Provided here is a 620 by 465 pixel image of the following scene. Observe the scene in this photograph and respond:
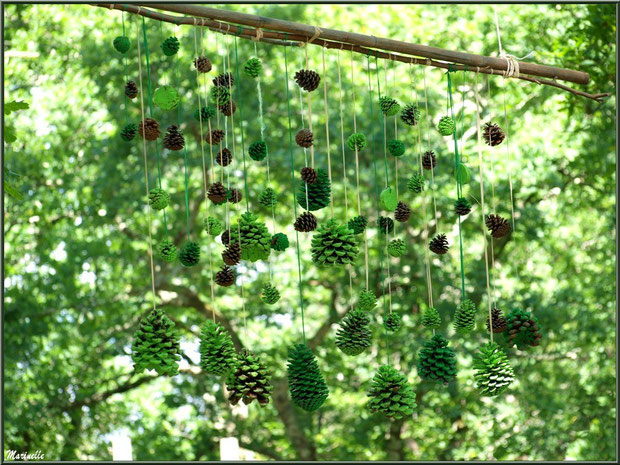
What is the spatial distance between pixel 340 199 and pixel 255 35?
3285 mm

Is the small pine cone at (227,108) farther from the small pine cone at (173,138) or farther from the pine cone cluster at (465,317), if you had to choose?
the pine cone cluster at (465,317)

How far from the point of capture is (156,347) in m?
1.30

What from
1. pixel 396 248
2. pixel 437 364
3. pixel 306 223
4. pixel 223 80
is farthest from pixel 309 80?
pixel 437 364

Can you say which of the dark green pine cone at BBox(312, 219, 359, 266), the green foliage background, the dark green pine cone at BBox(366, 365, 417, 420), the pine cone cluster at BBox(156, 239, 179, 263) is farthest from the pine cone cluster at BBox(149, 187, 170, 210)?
the green foliage background

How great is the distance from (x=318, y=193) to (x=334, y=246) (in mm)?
133

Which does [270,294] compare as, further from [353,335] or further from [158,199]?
[158,199]

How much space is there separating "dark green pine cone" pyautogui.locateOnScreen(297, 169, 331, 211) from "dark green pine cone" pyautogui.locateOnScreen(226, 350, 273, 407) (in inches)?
11.8

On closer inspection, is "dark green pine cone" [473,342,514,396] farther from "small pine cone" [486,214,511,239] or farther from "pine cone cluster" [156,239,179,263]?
"pine cone cluster" [156,239,179,263]

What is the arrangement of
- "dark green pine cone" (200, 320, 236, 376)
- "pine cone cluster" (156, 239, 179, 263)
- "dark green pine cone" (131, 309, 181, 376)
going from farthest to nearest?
1. "pine cone cluster" (156, 239, 179, 263)
2. "dark green pine cone" (200, 320, 236, 376)
3. "dark green pine cone" (131, 309, 181, 376)

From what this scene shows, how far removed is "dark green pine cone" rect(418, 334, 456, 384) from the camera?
1.53 m

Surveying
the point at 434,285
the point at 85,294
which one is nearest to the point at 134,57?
the point at 85,294

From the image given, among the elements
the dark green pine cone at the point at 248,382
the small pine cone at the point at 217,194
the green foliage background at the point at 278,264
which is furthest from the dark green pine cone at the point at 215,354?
the green foliage background at the point at 278,264

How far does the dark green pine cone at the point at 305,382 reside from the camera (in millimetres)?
1448

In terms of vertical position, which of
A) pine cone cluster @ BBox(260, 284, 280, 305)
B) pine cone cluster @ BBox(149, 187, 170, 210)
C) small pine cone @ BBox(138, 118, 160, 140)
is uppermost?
small pine cone @ BBox(138, 118, 160, 140)
